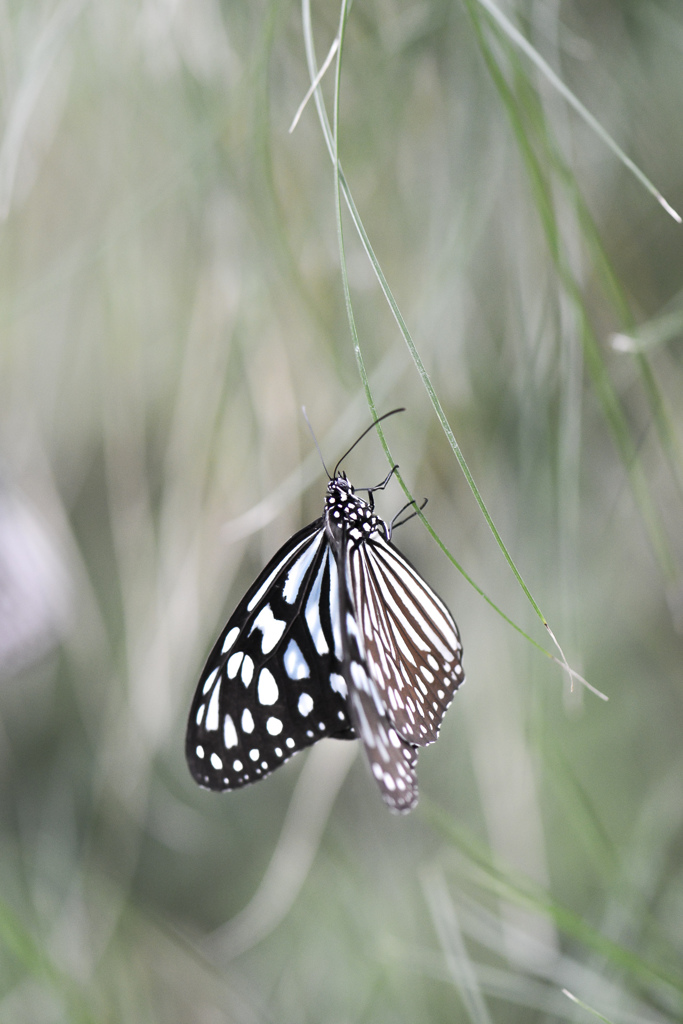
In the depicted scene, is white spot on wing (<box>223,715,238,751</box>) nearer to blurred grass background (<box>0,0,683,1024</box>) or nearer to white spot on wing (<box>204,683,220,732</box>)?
white spot on wing (<box>204,683,220,732</box>)

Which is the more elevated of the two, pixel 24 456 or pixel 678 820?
pixel 24 456

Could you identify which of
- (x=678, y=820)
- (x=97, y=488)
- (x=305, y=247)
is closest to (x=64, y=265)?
(x=305, y=247)

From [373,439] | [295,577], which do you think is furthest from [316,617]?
[373,439]

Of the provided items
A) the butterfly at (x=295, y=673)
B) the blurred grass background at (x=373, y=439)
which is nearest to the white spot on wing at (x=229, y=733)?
the butterfly at (x=295, y=673)

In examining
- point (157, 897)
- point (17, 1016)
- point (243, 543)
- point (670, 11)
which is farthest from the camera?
point (157, 897)

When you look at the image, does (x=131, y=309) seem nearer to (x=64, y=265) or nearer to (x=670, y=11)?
(x=64, y=265)

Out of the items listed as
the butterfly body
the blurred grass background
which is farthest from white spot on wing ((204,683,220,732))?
the blurred grass background
